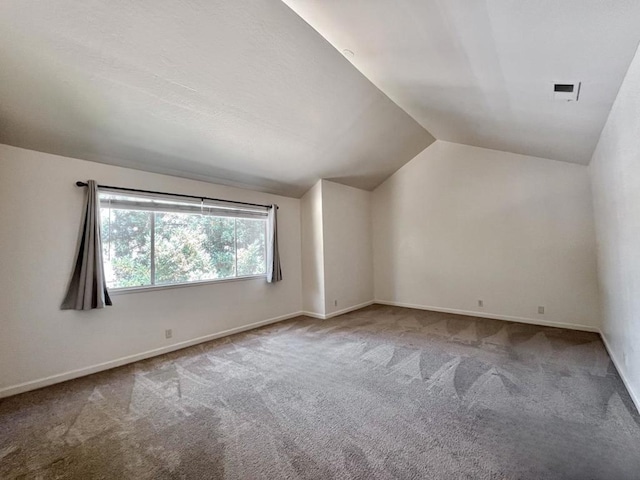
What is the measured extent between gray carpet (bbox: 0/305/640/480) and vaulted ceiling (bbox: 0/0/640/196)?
7.81 feet

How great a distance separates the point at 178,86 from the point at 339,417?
9.85 ft

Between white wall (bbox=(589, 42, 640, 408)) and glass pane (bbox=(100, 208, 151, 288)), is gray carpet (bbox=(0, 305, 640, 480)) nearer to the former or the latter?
white wall (bbox=(589, 42, 640, 408))

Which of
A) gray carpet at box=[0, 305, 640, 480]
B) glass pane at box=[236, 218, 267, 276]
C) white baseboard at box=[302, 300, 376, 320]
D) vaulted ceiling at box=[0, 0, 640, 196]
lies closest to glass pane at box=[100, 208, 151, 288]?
vaulted ceiling at box=[0, 0, 640, 196]

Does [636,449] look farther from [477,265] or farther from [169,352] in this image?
[169,352]

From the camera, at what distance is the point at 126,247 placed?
332cm

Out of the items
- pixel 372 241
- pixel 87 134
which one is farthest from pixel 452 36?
pixel 372 241

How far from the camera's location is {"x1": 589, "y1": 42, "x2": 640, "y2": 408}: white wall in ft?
6.45

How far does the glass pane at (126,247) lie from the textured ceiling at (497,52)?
2834 millimetres

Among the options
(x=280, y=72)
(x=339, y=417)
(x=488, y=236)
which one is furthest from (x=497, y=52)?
(x=488, y=236)

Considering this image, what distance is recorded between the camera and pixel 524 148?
416cm

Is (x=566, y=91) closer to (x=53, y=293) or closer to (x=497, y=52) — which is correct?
(x=497, y=52)

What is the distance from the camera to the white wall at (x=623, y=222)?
1.97 meters

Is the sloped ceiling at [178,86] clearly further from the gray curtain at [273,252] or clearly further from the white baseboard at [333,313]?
the white baseboard at [333,313]

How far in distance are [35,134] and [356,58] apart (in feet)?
9.93
